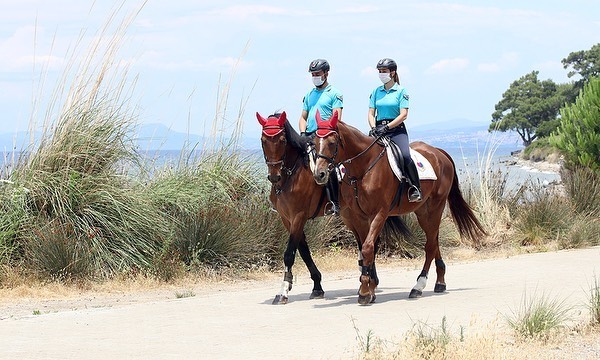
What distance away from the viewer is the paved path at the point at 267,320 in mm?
8750


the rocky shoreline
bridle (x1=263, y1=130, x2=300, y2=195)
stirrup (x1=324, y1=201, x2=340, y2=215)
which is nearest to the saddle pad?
stirrup (x1=324, y1=201, x2=340, y2=215)

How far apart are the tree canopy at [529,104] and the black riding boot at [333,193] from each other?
87.4 metres

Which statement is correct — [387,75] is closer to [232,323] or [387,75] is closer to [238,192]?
[232,323]

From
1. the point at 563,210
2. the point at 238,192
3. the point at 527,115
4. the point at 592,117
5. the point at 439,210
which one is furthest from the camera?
the point at 527,115

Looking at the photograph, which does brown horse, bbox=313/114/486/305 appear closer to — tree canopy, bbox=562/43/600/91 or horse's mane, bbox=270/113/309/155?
horse's mane, bbox=270/113/309/155

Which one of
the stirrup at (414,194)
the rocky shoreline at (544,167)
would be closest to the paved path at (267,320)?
the stirrup at (414,194)

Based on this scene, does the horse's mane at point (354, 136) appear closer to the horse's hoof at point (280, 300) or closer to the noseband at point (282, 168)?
the noseband at point (282, 168)

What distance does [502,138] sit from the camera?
22031 mm

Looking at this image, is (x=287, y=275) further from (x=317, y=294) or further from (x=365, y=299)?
(x=365, y=299)

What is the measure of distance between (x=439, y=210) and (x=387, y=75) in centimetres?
199

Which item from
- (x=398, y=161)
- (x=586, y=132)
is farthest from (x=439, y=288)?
(x=586, y=132)

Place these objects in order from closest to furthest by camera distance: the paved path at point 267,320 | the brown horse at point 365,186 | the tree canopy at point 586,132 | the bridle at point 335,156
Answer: the paved path at point 267,320 → the bridle at point 335,156 → the brown horse at point 365,186 → the tree canopy at point 586,132

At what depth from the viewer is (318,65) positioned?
40.2ft

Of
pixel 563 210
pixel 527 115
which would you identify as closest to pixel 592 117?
pixel 563 210
